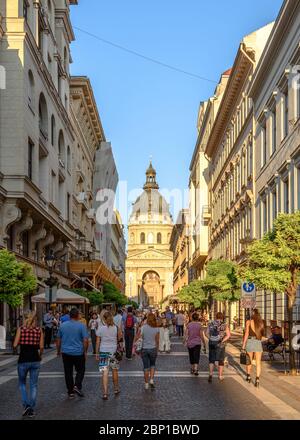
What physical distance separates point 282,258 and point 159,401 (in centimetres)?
646

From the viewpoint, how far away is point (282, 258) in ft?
59.9

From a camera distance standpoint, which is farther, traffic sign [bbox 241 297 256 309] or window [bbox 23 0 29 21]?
window [bbox 23 0 29 21]

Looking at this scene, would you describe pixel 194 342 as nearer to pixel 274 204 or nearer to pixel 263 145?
pixel 274 204

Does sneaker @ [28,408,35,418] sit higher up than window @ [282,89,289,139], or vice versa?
window @ [282,89,289,139]

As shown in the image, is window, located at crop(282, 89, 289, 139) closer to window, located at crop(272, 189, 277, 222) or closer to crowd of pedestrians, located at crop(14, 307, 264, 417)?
window, located at crop(272, 189, 277, 222)

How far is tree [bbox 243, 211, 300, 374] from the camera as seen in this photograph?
59.6 feet

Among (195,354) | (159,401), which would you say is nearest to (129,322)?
(195,354)

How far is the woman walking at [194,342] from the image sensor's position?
18.5 m

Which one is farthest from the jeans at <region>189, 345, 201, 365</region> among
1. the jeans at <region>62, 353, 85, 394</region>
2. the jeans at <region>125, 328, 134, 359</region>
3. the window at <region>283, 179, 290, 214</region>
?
the window at <region>283, 179, 290, 214</region>

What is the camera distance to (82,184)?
62.3 meters

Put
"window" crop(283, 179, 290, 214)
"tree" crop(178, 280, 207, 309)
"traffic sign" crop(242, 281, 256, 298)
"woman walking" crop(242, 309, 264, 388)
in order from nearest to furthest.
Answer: "woman walking" crop(242, 309, 264, 388) → "traffic sign" crop(242, 281, 256, 298) → "window" crop(283, 179, 290, 214) → "tree" crop(178, 280, 207, 309)

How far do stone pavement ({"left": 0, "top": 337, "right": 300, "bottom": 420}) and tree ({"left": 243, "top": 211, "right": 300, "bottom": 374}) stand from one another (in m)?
2.40

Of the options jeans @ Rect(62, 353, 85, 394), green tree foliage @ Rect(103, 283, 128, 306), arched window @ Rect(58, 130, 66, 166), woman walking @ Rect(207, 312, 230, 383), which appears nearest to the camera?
jeans @ Rect(62, 353, 85, 394)

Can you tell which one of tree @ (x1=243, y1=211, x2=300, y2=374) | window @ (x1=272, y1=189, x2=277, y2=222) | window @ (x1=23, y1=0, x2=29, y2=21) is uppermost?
window @ (x1=23, y1=0, x2=29, y2=21)
